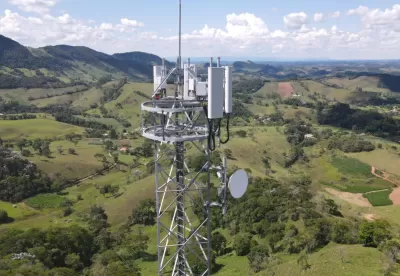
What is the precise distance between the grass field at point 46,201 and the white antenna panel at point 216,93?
63.8 m


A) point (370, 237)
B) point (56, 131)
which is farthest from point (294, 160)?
Answer: point (56, 131)

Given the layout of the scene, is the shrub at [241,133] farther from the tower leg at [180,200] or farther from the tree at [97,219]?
the tower leg at [180,200]

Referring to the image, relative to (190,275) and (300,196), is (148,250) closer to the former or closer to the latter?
(300,196)

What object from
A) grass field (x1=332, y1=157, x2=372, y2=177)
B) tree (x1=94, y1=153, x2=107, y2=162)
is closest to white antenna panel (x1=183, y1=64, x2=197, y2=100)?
tree (x1=94, y1=153, x2=107, y2=162)

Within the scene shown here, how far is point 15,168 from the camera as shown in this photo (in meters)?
78.7

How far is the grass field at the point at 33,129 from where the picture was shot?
4498 inches

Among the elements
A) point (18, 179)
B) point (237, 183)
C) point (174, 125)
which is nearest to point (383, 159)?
point (18, 179)

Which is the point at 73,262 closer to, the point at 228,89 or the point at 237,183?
the point at 237,183

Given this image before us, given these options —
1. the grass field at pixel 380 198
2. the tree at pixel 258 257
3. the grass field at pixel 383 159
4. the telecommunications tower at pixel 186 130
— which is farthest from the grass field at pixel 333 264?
the grass field at pixel 383 159

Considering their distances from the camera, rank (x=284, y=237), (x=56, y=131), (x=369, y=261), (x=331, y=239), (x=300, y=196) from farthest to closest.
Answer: (x=56, y=131)
(x=300, y=196)
(x=284, y=237)
(x=331, y=239)
(x=369, y=261)

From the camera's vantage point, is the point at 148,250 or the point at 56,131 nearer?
the point at 148,250

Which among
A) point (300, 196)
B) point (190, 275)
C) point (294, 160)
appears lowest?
point (294, 160)

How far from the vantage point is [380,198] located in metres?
72.2

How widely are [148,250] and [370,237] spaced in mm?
26576
